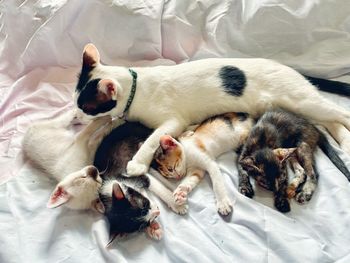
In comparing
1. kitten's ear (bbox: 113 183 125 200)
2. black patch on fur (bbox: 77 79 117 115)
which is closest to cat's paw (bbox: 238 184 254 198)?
kitten's ear (bbox: 113 183 125 200)

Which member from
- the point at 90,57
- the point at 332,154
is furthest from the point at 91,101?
the point at 332,154

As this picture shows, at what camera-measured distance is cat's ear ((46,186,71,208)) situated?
1280mm

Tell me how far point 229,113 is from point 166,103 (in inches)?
8.9

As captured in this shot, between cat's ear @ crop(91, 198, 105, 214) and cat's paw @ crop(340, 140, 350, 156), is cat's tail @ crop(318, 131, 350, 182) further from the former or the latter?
cat's ear @ crop(91, 198, 105, 214)

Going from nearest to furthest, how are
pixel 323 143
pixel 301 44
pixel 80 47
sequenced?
pixel 323 143, pixel 301 44, pixel 80 47

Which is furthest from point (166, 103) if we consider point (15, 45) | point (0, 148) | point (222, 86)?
point (15, 45)

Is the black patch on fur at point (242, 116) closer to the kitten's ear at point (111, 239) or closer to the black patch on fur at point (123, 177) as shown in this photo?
the black patch on fur at point (123, 177)

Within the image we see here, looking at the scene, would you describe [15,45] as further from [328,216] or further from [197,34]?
[328,216]

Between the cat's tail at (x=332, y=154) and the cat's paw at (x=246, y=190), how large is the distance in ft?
0.92

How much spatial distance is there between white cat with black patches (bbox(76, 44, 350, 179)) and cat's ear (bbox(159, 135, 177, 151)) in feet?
0.17

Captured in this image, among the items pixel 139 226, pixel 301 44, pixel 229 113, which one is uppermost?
pixel 301 44

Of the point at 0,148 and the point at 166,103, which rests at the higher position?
the point at 166,103

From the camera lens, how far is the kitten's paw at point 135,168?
4.48 ft

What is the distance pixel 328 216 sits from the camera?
1.23m
